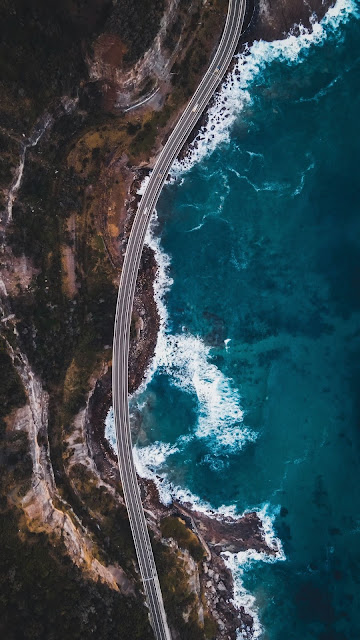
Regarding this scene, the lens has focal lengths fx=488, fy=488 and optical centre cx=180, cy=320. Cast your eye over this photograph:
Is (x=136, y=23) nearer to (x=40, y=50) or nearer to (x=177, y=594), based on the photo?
(x=40, y=50)

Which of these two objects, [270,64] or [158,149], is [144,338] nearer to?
[158,149]

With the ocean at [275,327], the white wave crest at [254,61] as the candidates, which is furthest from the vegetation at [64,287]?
the ocean at [275,327]

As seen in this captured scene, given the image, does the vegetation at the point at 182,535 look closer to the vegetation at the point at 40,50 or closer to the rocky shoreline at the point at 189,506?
the rocky shoreline at the point at 189,506

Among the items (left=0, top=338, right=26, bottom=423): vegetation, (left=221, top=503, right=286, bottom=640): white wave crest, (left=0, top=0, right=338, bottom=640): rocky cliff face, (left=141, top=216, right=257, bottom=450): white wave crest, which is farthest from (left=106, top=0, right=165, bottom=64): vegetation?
(left=221, top=503, right=286, bottom=640): white wave crest

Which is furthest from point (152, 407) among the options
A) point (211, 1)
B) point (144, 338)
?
point (211, 1)

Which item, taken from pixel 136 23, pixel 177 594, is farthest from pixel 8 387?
pixel 136 23

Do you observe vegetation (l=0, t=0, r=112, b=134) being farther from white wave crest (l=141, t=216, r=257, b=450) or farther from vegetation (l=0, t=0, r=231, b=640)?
white wave crest (l=141, t=216, r=257, b=450)

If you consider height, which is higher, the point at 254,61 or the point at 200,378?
the point at 254,61
